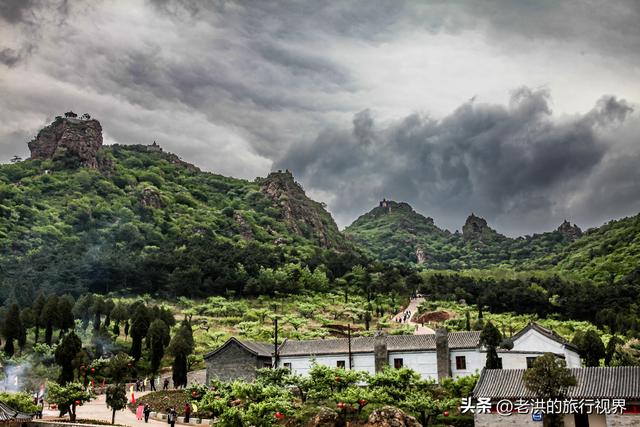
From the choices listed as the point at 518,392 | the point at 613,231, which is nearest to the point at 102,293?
the point at 518,392

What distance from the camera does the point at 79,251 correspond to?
9625 centimetres

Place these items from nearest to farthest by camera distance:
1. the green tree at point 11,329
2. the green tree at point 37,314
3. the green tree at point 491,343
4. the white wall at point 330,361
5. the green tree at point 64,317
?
1. the green tree at point 491,343
2. the white wall at point 330,361
3. the green tree at point 11,329
4. the green tree at point 37,314
5. the green tree at point 64,317

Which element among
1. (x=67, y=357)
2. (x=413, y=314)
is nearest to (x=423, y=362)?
(x=67, y=357)

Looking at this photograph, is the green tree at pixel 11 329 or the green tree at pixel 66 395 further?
the green tree at pixel 11 329

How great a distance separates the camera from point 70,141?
14875 cm

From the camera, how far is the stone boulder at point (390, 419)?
1276 inches

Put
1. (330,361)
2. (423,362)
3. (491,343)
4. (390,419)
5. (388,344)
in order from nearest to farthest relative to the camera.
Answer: (390,419) < (491,343) < (423,362) < (388,344) < (330,361)

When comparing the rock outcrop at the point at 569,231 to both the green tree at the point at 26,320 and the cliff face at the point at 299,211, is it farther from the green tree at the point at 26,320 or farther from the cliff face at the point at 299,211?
the green tree at the point at 26,320

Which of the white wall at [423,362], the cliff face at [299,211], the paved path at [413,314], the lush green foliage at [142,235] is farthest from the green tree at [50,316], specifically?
the cliff face at [299,211]

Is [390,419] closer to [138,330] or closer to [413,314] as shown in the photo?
[138,330]

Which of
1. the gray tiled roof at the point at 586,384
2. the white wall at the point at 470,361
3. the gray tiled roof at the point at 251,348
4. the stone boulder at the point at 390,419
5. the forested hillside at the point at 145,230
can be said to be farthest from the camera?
the forested hillside at the point at 145,230

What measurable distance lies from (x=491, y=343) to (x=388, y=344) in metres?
7.53

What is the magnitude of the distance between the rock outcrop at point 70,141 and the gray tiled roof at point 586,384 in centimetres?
13133

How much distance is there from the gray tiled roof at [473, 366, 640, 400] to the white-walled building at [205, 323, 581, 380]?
22.7 feet
